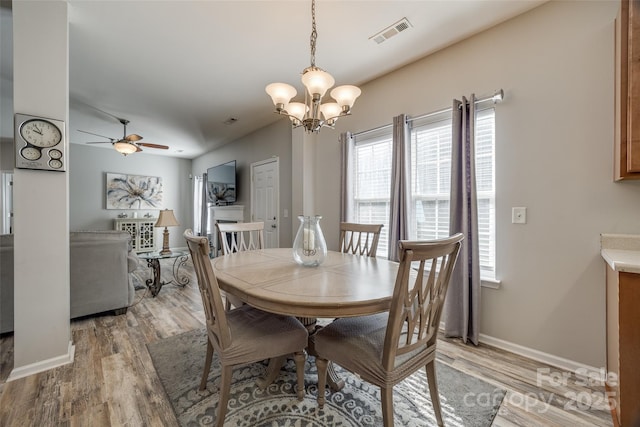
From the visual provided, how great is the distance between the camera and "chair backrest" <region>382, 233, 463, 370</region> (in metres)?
1.04

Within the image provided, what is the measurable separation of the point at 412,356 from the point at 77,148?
7.76m

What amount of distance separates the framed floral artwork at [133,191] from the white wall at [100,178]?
0.11m

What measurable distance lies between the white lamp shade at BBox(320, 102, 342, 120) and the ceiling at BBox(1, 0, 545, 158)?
0.76 metres

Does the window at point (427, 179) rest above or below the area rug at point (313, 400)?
above

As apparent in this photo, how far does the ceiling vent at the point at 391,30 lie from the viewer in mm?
2150

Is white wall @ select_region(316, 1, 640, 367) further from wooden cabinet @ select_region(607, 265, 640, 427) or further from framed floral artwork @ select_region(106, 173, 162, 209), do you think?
framed floral artwork @ select_region(106, 173, 162, 209)

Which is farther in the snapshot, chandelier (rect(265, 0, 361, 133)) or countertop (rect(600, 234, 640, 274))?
chandelier (rect(265, 0, 361, 133))

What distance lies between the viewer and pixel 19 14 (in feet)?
5.92

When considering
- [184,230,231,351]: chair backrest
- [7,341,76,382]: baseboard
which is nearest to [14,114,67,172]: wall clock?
[7,341,76,382]: baseboard

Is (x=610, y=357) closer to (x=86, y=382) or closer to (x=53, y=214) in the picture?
(x=86, y=382)

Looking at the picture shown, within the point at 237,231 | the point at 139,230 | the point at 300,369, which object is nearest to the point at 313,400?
the point at 300,369

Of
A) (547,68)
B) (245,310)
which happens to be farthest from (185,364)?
(547,68)

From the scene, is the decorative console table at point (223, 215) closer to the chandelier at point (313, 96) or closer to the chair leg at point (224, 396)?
the chandelier at point (313, 96)

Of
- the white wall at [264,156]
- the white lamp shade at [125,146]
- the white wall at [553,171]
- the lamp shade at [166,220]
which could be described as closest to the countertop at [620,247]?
the white wall at [553,171]
